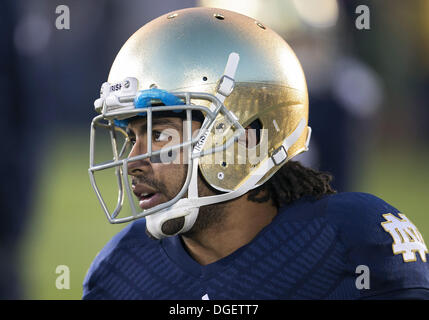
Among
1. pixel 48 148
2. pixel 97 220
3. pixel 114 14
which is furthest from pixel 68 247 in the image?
pixel 114 14

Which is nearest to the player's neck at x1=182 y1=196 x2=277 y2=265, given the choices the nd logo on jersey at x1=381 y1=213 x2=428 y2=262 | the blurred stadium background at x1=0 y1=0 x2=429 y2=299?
the nd logo on jersey at x1=381 y1=213 x2=428 y2=262

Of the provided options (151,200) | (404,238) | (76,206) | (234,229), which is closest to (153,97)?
(151,200)

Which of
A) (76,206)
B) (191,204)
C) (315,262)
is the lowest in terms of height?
(76,206)

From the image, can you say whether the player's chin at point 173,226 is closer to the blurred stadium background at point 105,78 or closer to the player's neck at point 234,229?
the player's neck at point 234,229

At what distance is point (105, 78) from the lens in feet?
10.6

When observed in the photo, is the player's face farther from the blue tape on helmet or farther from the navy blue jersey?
the navy blue jersey

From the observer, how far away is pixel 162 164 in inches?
59.9

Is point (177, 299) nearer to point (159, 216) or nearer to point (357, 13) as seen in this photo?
point (159, 216)

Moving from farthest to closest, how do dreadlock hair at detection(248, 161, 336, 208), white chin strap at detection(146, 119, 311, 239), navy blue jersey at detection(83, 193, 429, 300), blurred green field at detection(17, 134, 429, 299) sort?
blurred green field at detection(17, 134, 429, 299) < dreadlock hair at detection(248, 161, 336, 208) < white chin strap at detection(146, 119, 311, 239) < navy blue jersey at detection(83, 193, 429, 300)

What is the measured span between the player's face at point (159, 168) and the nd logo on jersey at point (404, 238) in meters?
0.53

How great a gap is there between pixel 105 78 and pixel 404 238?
7.15 feet

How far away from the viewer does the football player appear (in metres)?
1.44

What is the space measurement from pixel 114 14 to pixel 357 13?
1.31 meters

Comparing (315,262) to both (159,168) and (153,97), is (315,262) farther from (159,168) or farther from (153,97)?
(153,97)
